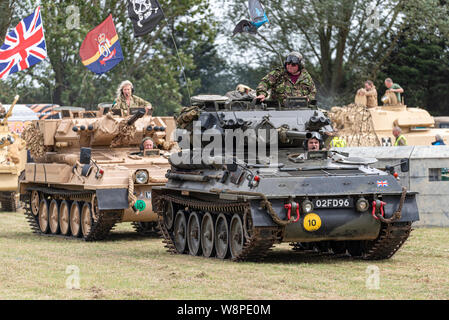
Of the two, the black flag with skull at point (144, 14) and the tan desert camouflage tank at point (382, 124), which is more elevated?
the black flag with skull at point (144, 14)

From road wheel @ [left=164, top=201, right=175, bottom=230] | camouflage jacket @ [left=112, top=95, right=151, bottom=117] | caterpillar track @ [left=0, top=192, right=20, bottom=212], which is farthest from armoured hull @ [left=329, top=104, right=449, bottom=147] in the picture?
road wheel @ [left=164, top=201, right=175, bottom=230]

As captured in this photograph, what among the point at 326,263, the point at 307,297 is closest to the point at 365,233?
the point at 326,263

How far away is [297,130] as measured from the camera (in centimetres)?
1488

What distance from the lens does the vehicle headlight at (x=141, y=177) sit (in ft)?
58.3

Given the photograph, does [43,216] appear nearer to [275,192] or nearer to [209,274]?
[275,192]

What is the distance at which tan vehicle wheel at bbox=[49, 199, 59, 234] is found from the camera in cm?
1995

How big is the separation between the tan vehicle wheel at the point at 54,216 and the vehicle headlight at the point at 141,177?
2.92 m

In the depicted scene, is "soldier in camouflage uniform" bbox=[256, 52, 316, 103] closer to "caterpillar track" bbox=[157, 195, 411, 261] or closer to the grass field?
"caterpillar track" bbox=[157, 195, 411, 261]

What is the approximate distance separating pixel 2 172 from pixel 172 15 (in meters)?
15.5

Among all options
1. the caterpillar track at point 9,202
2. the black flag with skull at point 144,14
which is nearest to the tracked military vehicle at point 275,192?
the black flag with skull at point 144,14

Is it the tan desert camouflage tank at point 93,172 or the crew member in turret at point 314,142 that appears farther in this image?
the tan desert camouflage tank at point 93,172

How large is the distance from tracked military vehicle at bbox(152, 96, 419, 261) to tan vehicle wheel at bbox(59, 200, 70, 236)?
3.84 meters

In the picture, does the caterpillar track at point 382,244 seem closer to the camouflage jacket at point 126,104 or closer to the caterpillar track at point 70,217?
the caterpillar track at point 70,217

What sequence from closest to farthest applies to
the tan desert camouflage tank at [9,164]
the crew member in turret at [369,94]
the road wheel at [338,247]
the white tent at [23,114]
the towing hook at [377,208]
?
the towing hook at [377,208]
the road wheel at [338,247]
the tan desert camouflage tank at [9,164]
the crew member in turret at [369,94]
the white tent at [23,114]
